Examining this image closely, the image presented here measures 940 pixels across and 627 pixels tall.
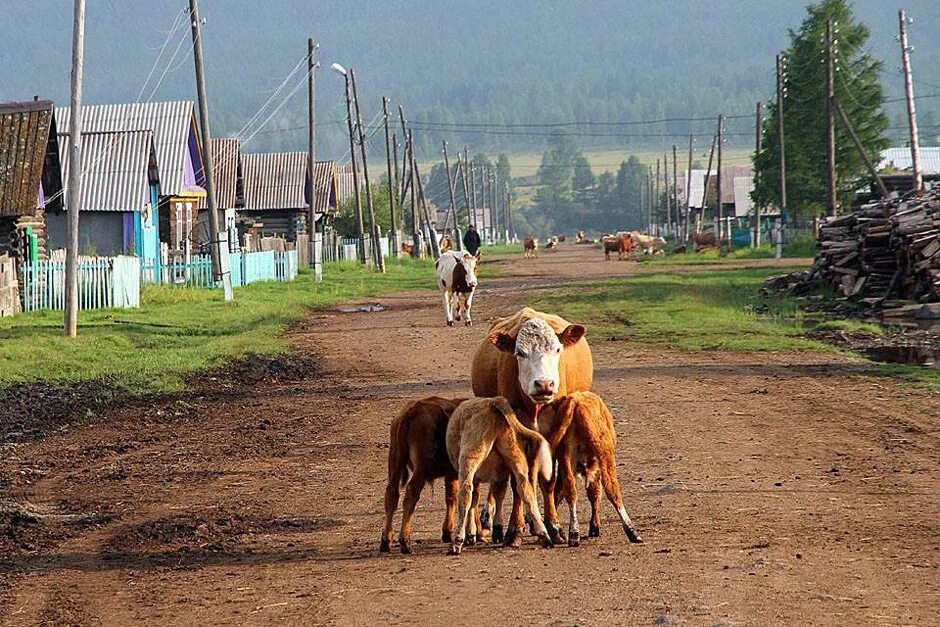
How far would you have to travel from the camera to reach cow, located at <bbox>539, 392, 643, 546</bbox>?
970cm

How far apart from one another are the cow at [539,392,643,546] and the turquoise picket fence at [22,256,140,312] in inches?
884

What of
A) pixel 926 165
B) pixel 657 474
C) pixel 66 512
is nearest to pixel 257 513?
pixel 66 512

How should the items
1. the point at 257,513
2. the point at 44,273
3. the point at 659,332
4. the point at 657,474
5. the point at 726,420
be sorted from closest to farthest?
the point at 257,513 → the point at 657,474 → the point at 726,420 → the point at 659,332 → the point at 44,273

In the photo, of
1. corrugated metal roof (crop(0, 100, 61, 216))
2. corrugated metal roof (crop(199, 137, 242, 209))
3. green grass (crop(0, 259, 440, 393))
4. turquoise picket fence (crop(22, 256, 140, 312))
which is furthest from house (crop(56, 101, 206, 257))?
turquoise picket fence (crop(22, 256, 140, 312))

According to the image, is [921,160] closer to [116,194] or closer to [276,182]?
[276,182]

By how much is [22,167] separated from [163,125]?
19.3m

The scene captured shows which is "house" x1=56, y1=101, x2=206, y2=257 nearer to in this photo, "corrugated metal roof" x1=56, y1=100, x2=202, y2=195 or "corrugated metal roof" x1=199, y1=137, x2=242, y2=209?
"corrugated metal roof" x1=56, y1=100, x2=202, y2=195

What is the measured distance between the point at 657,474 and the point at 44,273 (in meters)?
21.3

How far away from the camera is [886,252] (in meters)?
35.0

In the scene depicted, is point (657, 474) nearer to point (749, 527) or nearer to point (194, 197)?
point (749, 527)

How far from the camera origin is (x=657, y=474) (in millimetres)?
12102

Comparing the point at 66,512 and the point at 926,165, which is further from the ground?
the point at 926,165

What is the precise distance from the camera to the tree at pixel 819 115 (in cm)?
7188

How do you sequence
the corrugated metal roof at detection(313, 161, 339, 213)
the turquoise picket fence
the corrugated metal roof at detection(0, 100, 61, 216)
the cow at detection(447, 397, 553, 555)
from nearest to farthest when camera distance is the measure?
1. the cow at detection(447, 397, 553, 555)
2. the turquoise picket fence
3. the corrugated metal roof at detection(0, 100, 61, 216)
4. the corrugated metal roof at detection(313, 161, 339, 213)
